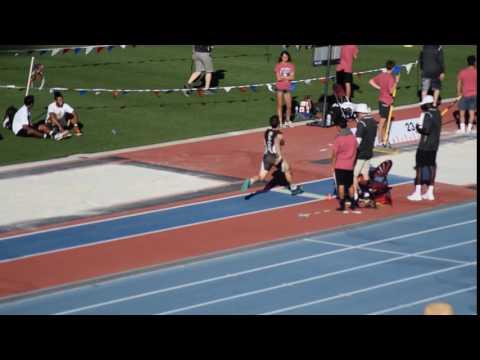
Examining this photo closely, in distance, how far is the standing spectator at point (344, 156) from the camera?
70.7 ft

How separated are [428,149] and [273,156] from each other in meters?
2.87

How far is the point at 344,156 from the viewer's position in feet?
71.0

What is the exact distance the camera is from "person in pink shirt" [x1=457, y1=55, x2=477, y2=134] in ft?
91.9

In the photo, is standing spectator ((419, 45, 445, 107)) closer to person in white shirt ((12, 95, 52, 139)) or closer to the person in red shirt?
the person in red shirt

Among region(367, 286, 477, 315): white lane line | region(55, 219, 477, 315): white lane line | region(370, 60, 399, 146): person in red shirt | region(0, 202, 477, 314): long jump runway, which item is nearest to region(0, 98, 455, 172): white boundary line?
region(370, 60, 399, 146): person in red shirt

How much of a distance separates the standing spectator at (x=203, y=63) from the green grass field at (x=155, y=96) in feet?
1.65

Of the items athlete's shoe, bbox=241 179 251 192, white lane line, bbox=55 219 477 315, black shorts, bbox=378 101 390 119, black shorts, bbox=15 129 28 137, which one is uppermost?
black shorts, bbox=378 101 390 119

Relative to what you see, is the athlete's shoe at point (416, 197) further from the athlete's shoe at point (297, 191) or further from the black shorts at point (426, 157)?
the athlete's shoe at point (297, 191)

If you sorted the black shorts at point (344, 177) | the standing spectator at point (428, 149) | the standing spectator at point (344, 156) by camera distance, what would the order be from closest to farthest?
the standing spectator at point (344, 156)
the black shorts at point (344, 177)
the standing spectator at point (428, 149)

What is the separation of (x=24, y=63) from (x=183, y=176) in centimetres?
1398

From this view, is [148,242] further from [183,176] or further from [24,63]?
[24,63]

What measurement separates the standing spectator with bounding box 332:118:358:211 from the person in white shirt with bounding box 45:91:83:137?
8.51 meters

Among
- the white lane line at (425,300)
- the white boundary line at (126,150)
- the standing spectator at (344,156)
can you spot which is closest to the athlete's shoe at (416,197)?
the standing spectator at (344,156)

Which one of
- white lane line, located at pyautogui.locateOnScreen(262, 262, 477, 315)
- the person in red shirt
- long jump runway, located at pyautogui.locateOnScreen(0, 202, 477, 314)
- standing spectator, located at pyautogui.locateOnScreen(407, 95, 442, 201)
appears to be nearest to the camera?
white lane line, located at pyautogui.locateOnScreen(262, 262, 477, 315)
